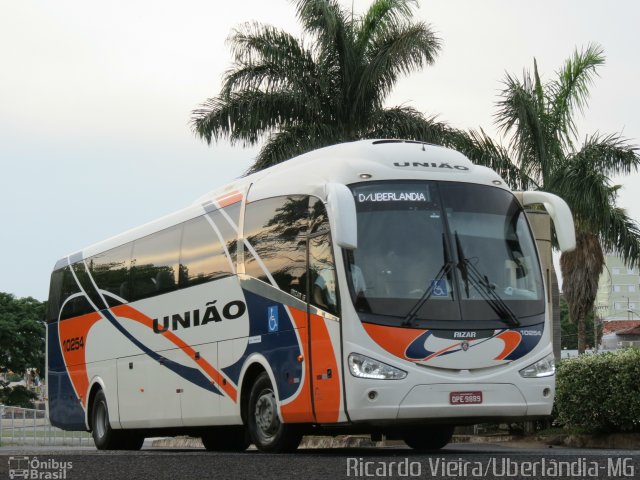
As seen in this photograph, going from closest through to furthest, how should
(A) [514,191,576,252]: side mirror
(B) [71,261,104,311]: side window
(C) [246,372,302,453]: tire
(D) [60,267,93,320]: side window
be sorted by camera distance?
1. (A) [514,191,576,252]: side mirror
2. (C) [246,372,302,453]: tire
3. (B) [71,261,104,311]: side window
4. (D) [60,267,93,320]: side window

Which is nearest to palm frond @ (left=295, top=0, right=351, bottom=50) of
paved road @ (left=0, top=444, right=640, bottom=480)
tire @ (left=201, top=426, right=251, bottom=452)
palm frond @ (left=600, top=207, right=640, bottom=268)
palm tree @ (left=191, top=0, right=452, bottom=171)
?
palm tree @ (left=191, top=0, right=452, bottom=171)

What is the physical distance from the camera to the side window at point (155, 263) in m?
18.0

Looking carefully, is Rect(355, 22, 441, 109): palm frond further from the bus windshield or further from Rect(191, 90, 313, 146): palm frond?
the bus windshield

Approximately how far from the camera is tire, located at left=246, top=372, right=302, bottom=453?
1438 centimetres

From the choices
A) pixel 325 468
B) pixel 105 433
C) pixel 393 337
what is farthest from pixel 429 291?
pixel 105 433

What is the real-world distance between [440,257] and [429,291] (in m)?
0.45

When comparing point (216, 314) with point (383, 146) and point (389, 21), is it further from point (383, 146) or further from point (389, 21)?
point (389, 21)

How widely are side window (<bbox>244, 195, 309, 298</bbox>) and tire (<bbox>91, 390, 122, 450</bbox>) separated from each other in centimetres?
621

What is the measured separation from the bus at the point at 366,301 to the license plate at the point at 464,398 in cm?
1

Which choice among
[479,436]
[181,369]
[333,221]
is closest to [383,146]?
[333,221]

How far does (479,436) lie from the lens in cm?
2742

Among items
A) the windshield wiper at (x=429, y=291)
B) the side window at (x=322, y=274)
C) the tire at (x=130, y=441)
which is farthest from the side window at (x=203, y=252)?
the tire at (x=130, y=441)

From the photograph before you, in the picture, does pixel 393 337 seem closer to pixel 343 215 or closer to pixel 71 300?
pixel 343 215

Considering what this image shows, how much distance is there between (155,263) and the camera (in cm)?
1866
